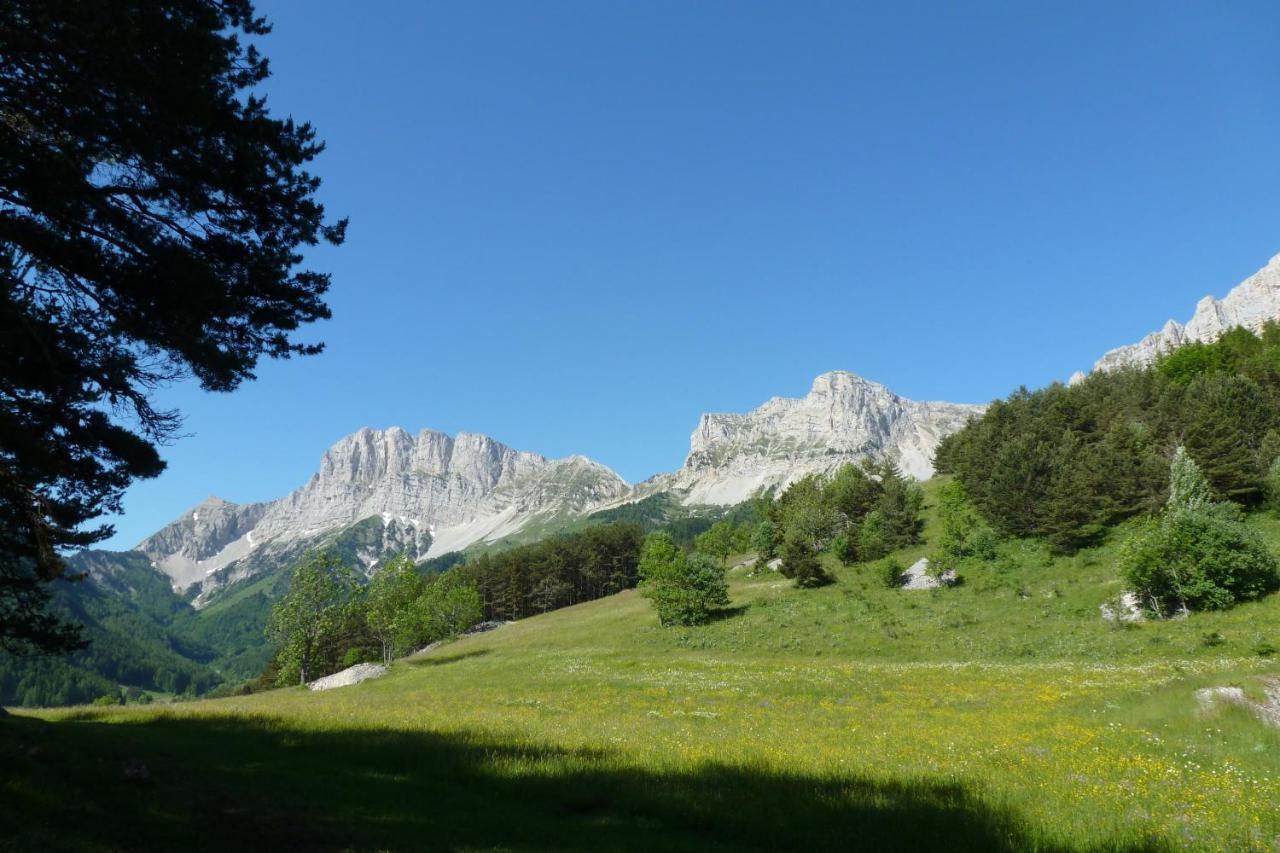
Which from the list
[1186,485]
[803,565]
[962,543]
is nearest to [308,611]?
[803,565]

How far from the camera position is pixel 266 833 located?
916cm

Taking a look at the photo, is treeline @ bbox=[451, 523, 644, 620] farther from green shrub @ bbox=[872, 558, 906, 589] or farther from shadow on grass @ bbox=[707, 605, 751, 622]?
green shrub @ bbox=[872, 558, 906, 589]

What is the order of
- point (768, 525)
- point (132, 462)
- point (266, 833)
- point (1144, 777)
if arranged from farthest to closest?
1. point (768, 525)
2. point (132, 462)
3. point (1144, 777)
4. point (266, 833)

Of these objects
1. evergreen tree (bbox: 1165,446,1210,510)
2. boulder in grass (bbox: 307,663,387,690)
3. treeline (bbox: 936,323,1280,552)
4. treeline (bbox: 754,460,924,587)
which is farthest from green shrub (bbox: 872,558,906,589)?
boulder in grass (bbox: 307,663,387,690)

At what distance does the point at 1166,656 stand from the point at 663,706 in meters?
27.0

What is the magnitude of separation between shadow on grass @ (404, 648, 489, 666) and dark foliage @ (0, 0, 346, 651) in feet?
167

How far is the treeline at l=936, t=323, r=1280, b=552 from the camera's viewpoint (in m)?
54.9

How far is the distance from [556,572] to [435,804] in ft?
379

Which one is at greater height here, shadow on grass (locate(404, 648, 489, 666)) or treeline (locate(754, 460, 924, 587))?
treeline (locate(754, 460, 924, 587))

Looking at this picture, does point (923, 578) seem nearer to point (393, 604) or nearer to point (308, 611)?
point (393, 604)

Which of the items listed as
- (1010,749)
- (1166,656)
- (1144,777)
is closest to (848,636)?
(1166,656)

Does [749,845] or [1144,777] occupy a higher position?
[749,845]

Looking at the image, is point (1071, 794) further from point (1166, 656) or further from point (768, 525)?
point (768, 525)

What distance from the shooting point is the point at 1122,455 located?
59344mm
